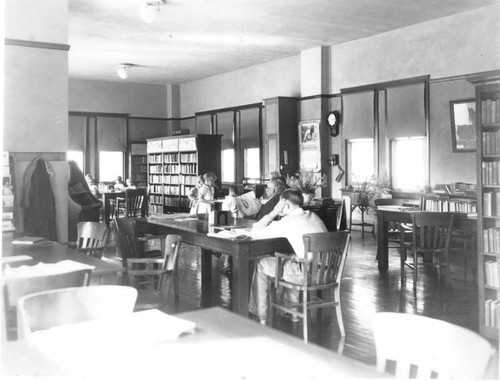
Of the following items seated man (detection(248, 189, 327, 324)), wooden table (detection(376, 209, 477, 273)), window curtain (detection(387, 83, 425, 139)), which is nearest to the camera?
seated man (detection(248, 189, 327, 324))

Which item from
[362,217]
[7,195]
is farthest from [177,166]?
[7,195]

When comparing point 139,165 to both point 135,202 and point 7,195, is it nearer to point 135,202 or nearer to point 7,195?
point 135,202

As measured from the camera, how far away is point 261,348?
5.88 ft

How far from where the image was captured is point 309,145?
11.9m

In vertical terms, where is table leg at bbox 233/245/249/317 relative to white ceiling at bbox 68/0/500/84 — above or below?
below

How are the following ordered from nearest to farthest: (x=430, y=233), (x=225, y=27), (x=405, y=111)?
(x=430, y=233) < (x=225, y=27) < (x=405, y=111)

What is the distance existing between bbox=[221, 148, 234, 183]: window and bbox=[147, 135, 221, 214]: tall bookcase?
41cm

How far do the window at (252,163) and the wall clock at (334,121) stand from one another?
2.54 meters

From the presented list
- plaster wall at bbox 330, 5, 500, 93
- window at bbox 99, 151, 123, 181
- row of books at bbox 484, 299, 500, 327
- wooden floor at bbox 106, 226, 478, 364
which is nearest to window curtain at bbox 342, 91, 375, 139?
plaster wall at bbox 330, 5, 500, 93

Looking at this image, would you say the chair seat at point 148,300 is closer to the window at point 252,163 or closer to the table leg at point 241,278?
the table leg at point 241,278

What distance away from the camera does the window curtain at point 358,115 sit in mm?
10719

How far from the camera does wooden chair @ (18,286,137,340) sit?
208 cm

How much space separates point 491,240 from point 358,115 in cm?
669

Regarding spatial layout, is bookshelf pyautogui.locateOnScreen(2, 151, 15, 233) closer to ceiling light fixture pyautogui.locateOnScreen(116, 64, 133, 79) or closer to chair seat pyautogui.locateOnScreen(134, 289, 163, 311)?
chair seat pyautogui.locateOnScreen(134, 289, 163, 311)
